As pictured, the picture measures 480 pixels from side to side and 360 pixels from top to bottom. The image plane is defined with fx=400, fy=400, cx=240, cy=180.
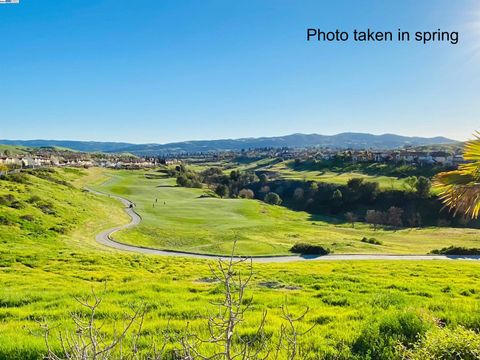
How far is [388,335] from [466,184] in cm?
348

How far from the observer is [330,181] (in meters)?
160

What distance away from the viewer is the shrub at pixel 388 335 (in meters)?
7.60

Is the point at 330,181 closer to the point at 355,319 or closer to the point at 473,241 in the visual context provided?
the point at 473,241

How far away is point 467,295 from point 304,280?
7.32 meters

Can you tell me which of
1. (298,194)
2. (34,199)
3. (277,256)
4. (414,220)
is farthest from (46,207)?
(298,194)

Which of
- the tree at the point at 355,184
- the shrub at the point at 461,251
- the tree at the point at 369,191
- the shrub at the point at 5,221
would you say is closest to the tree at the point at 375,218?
the tree at the point at 369,191

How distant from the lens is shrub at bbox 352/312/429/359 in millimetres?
7598

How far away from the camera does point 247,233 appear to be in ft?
244

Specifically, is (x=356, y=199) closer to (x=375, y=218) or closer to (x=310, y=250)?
(x=375, y=218)

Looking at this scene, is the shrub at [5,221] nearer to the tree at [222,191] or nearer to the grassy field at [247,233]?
the grassy field at [247,233]

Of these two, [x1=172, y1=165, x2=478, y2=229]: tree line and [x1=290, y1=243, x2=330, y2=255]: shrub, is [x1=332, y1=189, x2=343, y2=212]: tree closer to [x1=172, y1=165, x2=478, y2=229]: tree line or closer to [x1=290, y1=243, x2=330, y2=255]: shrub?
[x1=172, y1=165, x2=478, y2=229]: tree line

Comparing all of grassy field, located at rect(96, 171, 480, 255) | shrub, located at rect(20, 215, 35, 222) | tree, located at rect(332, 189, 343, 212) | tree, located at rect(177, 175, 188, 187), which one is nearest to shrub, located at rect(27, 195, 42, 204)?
shrub, located at rect(20, 215, 35, 222)

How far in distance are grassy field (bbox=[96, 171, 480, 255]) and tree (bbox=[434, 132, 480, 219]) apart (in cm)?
4833

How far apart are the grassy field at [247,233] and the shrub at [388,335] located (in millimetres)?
47666
